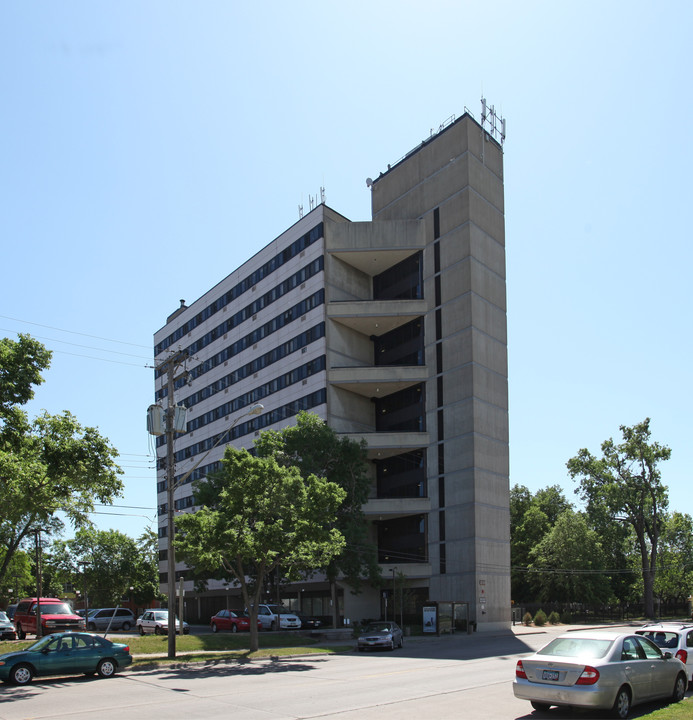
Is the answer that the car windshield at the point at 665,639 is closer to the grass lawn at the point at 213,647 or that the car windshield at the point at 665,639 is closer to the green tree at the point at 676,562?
the grass lawn at the point at 213,647

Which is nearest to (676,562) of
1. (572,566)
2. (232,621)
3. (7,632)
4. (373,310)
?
(572,566)

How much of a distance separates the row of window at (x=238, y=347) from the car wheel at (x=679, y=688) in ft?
156

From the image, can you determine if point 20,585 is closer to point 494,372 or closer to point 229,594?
point 229,594

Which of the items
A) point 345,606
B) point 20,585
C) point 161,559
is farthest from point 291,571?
point 20,585

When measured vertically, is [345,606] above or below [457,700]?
below

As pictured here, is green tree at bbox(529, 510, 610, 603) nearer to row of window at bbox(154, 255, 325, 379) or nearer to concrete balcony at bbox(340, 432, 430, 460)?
concrete balcony at bbox(340, 432, 430, 460)

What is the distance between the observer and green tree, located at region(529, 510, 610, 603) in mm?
72250

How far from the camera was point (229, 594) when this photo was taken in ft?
237

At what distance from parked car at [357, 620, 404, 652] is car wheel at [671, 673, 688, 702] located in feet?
65.9

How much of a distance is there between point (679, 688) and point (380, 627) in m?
21.7

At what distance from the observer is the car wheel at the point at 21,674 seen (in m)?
20.3

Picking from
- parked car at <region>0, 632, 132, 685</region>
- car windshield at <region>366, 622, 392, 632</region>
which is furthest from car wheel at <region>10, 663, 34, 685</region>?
car windshield at <region>366, 622, 392, 632</region>

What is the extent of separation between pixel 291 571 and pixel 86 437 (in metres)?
12.5

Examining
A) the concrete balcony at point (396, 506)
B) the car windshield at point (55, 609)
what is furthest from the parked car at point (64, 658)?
the concrete balcony at point (396, 506)
